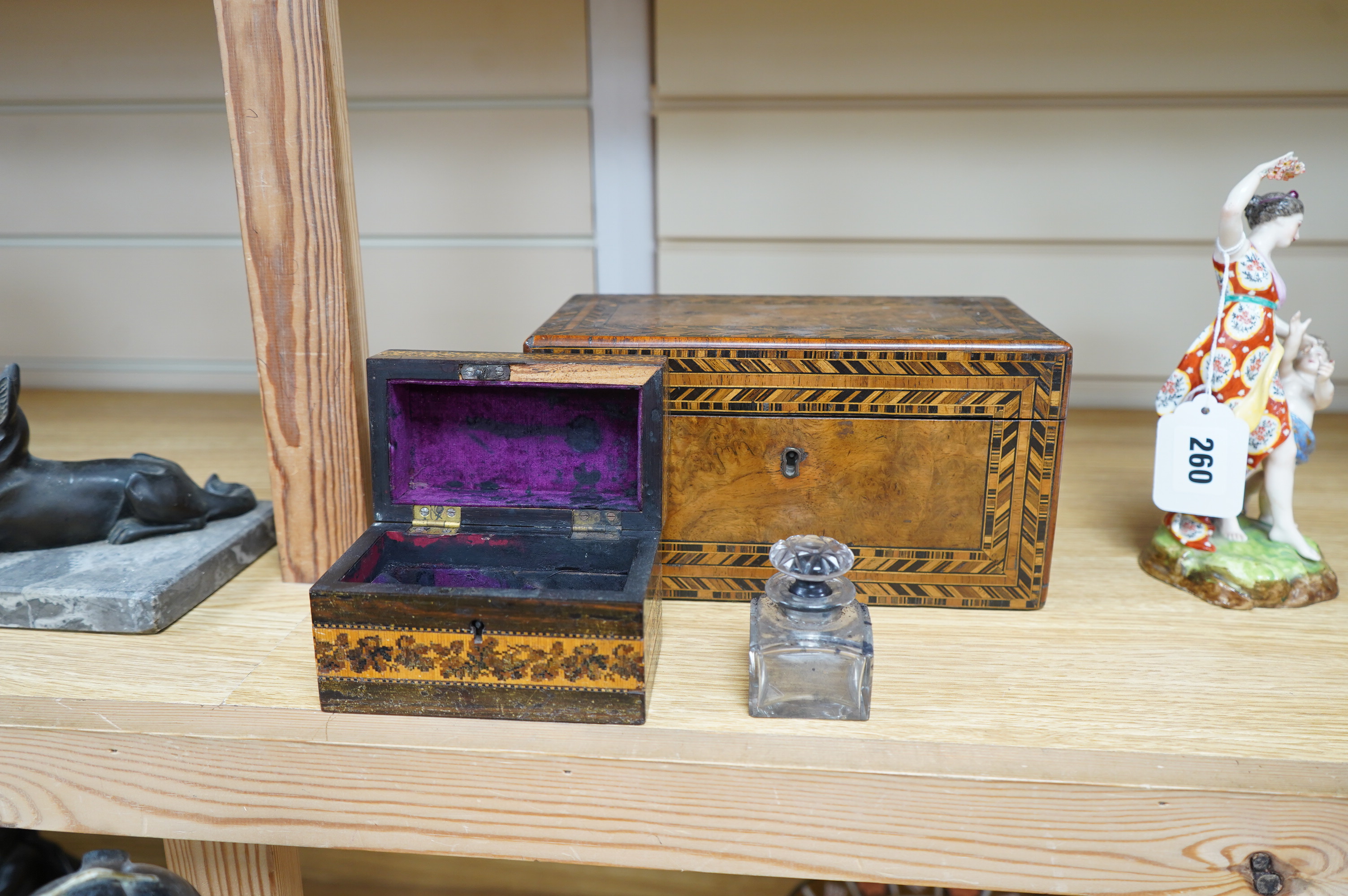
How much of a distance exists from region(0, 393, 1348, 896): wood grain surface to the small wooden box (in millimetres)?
38

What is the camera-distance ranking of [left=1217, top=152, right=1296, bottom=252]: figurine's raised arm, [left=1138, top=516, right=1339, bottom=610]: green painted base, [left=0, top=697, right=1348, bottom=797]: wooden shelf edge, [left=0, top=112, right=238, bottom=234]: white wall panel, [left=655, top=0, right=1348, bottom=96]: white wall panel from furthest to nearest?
1. [left=0, top=112, right=238, bottom=234]: white wall panel
2. [left=655, top=0, right=1348, bottom=96]: white wall panel
3. [left=1138, top=516, right=1339, bottom=610]: green painted base
4. [left=1217, top=152, right=1296, bottom=252]: figurine's raised arm
5. [left=0, top=697, right=1348, bottom=797]: wooden shelf edge

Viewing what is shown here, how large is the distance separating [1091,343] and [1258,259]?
843mm

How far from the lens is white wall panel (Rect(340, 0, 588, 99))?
5.31 feet

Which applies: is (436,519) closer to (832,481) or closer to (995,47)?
(832,481)

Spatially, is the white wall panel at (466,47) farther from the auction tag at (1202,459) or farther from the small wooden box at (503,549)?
the auction tag at (1202,459)

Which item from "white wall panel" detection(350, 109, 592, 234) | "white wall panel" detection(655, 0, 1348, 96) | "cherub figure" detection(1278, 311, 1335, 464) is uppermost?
"white wall panel" detection(655, 0, 1348, 96)

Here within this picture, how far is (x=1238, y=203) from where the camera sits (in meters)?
0.86

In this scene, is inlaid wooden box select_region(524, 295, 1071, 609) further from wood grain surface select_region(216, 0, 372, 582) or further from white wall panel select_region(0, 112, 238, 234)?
white wall panel select_region(0, 112, 238, 234)

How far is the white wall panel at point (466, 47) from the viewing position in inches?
63.7

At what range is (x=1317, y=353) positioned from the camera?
3.19 feet

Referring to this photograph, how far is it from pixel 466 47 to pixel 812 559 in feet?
4.12

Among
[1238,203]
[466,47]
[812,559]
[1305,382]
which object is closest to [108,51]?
[466,47]

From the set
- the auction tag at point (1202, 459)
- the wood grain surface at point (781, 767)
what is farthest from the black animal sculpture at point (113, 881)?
the auction tag at point (1202, 459)

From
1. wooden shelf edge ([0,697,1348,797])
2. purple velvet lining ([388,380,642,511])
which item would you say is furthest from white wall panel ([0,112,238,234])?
wooden shelf edge ([0,697,1348,797])
